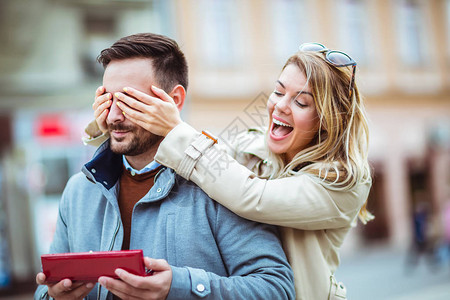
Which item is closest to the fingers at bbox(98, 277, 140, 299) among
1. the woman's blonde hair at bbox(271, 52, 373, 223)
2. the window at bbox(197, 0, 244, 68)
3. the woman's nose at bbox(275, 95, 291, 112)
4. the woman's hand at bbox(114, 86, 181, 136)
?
the woman's hand at bbox(114, 86, 181, 136)

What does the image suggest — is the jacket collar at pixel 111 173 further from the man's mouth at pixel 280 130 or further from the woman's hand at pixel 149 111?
the man's mouth at pixel 280 130

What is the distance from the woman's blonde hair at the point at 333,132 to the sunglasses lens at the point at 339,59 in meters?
0.02

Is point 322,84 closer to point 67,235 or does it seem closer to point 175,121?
point 175,121

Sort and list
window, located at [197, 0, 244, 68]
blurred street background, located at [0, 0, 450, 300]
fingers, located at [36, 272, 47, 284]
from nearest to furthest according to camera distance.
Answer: fingers, located at [36, 272, 47, 284] < blurred street background, located at [0, 0, 450, 300] < window, located at [197, 0, 244, 68]

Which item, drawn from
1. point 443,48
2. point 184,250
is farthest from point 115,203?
point 443,48

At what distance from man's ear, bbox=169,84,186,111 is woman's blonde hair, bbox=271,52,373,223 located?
45 centimetres

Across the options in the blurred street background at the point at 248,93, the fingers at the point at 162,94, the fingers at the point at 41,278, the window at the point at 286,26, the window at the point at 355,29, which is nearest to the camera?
the fingers at the point at 41,278

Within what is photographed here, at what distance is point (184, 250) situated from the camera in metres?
1.72

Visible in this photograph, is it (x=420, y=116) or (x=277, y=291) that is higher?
(x=277, y=291)

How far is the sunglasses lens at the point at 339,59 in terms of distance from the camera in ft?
6.40

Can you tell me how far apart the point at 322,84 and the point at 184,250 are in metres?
0.82

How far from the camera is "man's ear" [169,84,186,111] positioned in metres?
2.04

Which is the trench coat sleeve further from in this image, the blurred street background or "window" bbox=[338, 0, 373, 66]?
"window" bbox=[338, 0, 373, 66]

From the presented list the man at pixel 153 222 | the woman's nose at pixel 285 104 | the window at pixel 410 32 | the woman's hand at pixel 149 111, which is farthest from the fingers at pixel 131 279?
the window at pixel 410 32
